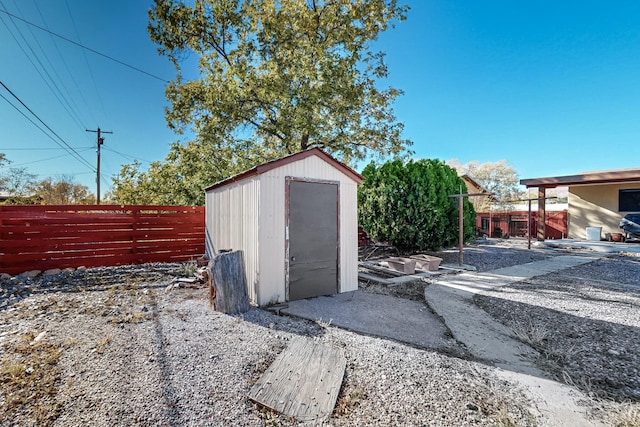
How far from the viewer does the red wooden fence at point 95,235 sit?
5785 mm

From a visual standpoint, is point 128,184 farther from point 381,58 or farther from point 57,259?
point 381,58

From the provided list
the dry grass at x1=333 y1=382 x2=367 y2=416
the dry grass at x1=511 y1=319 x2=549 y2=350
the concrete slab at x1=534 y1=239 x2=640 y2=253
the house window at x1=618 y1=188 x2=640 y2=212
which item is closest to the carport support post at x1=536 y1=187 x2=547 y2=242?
the concrete slab at x1=534 y1=239 x2=640 y2=253

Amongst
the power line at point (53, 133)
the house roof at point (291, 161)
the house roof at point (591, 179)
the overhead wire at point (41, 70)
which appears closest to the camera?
the house roof at point (291, 161)

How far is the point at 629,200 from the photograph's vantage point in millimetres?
11867

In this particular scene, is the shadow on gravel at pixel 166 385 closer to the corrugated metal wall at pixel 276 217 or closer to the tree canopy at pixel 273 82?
the corrugated metal wall at pixel 276 217

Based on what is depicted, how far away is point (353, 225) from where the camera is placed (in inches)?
198

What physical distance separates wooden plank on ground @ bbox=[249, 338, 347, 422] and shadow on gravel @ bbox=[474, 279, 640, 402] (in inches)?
75.0

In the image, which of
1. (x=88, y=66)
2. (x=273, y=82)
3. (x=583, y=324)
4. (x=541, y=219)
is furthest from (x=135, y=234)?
(x=541, y=219)

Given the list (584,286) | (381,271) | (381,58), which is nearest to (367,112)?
(381,58)

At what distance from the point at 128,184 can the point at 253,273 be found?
12661 millimetres

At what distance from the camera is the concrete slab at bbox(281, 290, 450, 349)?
314 centimetres

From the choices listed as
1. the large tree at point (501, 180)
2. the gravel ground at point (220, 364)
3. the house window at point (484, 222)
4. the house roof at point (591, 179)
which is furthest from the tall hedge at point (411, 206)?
the large tree at point (501, 180)

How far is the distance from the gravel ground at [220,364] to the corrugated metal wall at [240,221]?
72cm

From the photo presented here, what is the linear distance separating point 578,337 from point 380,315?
Result: 7.20ft
